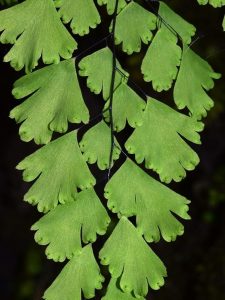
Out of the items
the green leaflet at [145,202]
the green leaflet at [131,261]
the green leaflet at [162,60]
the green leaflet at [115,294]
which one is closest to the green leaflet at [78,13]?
the green leaflet at [162,60]

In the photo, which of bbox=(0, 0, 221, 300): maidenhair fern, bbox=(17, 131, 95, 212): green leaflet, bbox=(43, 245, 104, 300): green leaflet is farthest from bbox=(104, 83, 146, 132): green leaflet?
bbox=(43, 245, 104, 300): green leaflet

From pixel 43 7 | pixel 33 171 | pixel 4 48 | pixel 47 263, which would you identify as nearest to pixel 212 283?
pixel 47 263

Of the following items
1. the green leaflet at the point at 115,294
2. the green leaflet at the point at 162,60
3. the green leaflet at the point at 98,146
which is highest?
the green leaflet at the point at 162,60

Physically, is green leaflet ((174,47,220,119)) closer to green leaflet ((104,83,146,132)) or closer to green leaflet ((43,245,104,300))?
green leaflet ((104,83,146,132))

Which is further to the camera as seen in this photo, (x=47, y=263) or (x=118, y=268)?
(x=47, y=263)

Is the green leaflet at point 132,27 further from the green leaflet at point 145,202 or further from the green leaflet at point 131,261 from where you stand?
the green leaflet at point 131,261

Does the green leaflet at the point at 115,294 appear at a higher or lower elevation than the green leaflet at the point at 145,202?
lower

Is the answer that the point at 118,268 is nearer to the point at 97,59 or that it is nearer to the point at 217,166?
the point at 97,59
